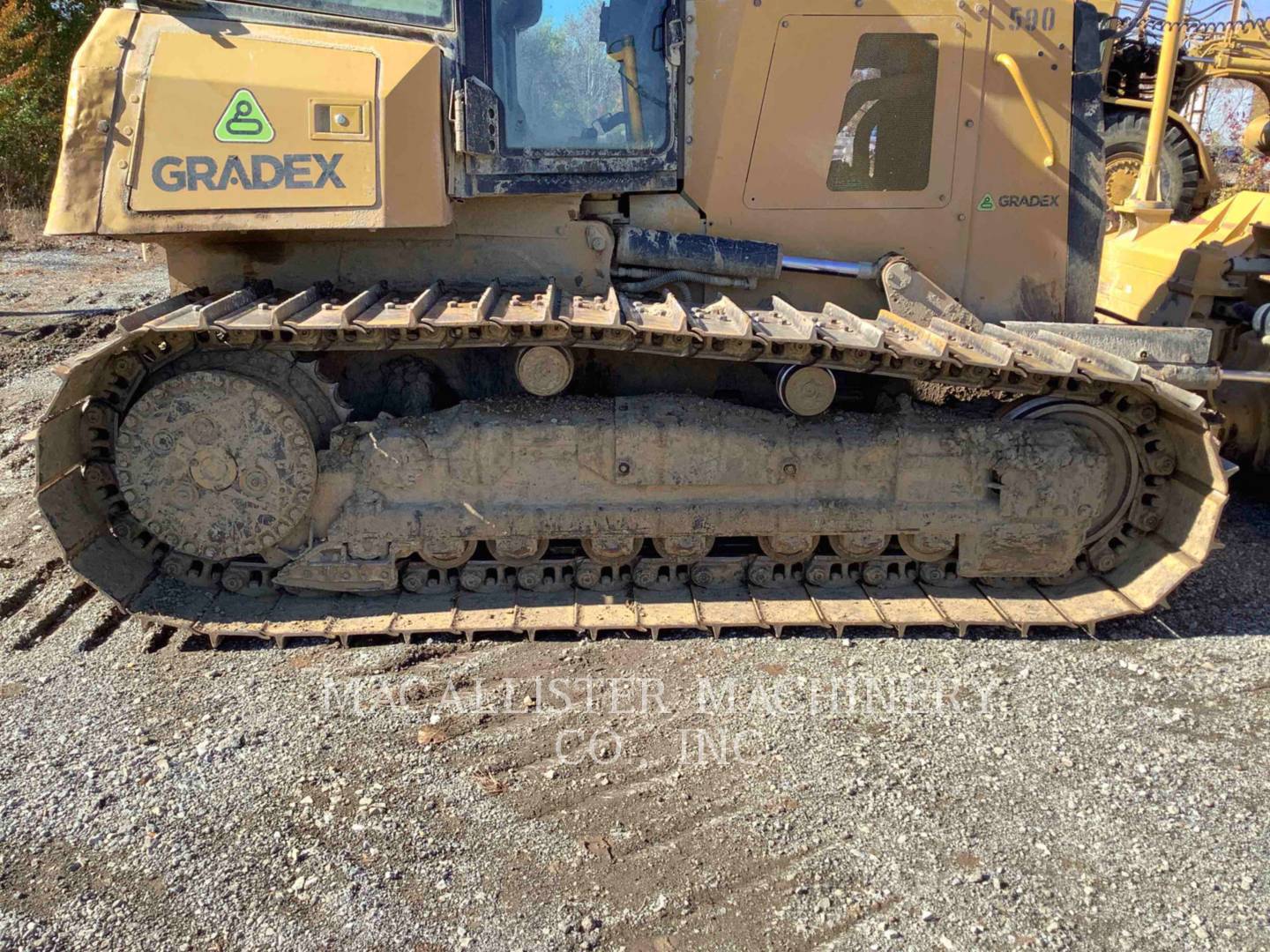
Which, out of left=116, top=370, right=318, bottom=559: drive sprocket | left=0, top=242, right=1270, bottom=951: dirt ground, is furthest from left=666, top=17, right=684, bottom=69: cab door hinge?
left=0, top=242, right=1270, bottom=951: dirt ground

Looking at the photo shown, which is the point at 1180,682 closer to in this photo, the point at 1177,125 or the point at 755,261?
the point at 755,261

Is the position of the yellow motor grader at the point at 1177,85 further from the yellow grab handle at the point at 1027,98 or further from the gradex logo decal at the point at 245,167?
the gradex logo decal at the point at 245,167

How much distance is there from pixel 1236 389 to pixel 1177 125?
771 centimetres

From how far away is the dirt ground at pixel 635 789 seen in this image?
9.60ft

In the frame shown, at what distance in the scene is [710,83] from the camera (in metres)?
4.57

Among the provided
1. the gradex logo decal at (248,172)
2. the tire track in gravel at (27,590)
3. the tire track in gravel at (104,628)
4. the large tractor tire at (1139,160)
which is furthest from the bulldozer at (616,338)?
the large tractor tire at (1139,160)

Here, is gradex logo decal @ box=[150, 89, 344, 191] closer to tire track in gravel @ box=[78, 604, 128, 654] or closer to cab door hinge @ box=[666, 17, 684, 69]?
cab door hinge @ box=[666, 17, 684, 69]

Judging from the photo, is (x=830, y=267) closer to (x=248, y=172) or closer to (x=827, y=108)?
(x=827, y=108)

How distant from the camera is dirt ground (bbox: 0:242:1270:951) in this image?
2.93 meters

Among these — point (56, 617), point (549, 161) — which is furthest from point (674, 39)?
point (56, 617)

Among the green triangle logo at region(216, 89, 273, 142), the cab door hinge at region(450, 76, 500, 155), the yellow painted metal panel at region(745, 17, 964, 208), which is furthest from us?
the yellow painted metal panel at region(745, 17, 964, 208)

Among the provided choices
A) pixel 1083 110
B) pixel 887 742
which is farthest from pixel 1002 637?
pixel 1083 110

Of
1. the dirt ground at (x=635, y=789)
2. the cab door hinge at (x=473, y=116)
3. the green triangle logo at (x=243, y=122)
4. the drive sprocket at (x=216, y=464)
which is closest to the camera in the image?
the dirt ground at (x=635, y=789)

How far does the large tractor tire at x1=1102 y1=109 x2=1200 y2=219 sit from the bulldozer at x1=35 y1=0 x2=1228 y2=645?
27.2 feet
